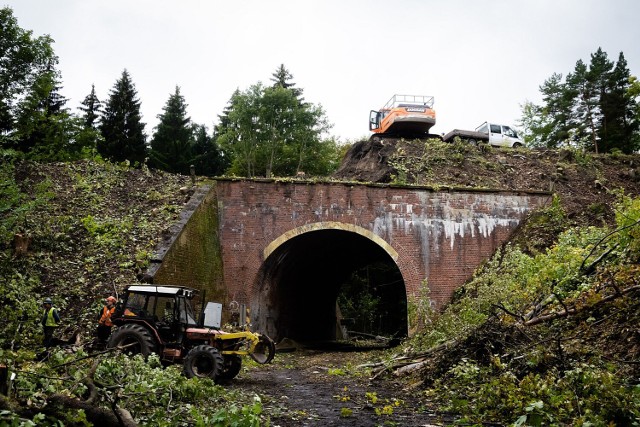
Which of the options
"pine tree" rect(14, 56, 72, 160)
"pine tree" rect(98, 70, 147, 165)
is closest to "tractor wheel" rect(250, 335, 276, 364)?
"pine tree" rect(14, 56, 72, 160)

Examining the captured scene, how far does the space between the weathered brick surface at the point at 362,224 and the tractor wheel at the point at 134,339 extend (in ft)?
27.1

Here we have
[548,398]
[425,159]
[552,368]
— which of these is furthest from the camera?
[425,159]

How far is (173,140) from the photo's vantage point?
39.0m

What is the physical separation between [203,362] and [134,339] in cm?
121

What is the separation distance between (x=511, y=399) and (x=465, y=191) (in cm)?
1327

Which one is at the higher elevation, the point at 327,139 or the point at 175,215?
the point at 327,139

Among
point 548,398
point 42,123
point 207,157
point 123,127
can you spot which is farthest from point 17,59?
point 548,398

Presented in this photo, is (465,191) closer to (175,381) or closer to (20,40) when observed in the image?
(175,381)

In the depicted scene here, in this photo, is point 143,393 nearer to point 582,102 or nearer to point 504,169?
point 504,169

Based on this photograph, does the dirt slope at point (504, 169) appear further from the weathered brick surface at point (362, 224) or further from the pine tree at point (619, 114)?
the pine tree at point (619, 114)

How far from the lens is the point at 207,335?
32.1 feet

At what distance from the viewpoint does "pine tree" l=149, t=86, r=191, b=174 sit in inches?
1468

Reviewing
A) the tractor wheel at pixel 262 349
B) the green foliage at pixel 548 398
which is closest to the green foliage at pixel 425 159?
the tractor wheel at pixel 262 349

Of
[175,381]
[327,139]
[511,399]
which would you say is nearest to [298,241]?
[175,381]
